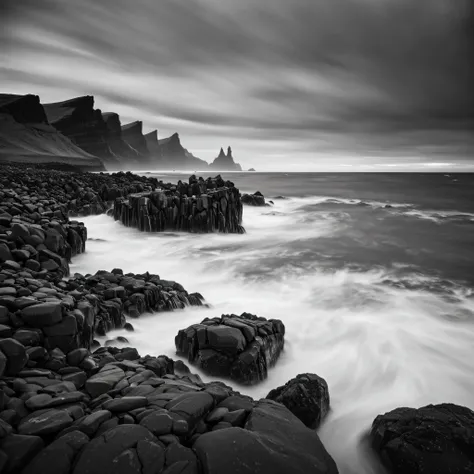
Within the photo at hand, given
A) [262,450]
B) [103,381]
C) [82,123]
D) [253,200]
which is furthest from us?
[82,123]

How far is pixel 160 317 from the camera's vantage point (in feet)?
23.7

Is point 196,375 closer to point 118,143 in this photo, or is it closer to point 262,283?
point 262,283

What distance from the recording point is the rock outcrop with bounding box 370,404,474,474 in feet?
10.2

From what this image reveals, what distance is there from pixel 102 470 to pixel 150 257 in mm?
11843

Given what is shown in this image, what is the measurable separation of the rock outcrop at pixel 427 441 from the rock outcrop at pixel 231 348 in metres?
2.08

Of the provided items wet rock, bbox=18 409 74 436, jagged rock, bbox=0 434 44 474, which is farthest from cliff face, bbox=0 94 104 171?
jagged rock, bbox=0 434 44 474

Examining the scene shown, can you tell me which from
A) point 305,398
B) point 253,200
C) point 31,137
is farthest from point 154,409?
point 31,137

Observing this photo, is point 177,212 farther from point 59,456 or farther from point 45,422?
point 59,456

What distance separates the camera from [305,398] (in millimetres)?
4227

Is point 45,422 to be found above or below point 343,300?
above

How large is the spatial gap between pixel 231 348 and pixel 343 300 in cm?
558

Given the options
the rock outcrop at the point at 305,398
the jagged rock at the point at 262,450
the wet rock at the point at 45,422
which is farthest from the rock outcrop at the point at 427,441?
the wet rock at the point at 45,422

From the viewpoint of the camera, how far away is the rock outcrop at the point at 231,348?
5.19 metres

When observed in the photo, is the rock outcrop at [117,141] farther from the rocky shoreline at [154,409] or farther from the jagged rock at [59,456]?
the jagged rock at [59,456]
